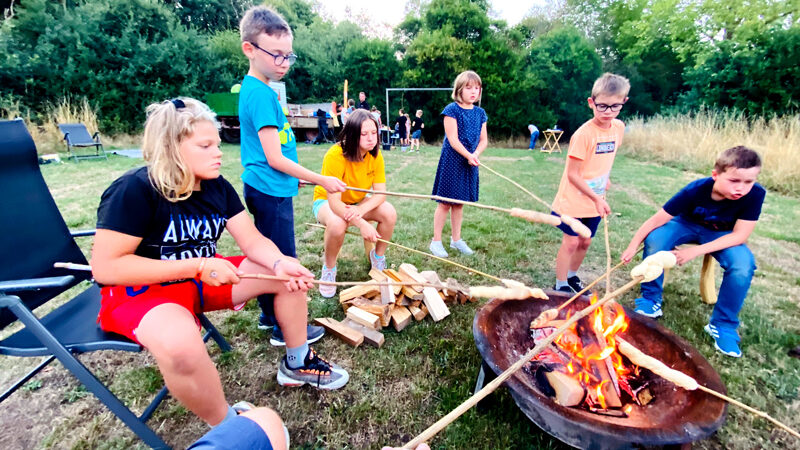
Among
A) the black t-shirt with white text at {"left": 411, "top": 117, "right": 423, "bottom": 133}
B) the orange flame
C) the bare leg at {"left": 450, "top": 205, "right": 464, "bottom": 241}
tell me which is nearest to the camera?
the orange flame

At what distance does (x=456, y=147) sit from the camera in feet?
12.9

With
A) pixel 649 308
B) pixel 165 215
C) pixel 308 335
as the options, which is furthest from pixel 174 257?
pixel 649 308

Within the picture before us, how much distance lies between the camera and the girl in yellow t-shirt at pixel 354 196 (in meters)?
3.08

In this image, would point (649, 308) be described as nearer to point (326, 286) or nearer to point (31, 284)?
point (326, 286)

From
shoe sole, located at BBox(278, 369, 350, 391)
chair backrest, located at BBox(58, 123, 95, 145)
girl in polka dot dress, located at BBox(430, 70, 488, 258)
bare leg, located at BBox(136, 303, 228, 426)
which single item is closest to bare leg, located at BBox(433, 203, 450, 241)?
girl in polka dot dress, located at BBox(430, 70, 488, 258)

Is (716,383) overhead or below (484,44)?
below

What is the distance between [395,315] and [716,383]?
188 cm

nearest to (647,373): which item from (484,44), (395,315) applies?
(395,315)

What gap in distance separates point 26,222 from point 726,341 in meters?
4.44

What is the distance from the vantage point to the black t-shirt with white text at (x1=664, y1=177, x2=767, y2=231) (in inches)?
105

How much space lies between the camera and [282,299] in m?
2.05

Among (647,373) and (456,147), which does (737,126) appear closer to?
(456,147)

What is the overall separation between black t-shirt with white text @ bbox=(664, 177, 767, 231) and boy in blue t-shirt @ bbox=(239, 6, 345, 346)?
8.83 ft

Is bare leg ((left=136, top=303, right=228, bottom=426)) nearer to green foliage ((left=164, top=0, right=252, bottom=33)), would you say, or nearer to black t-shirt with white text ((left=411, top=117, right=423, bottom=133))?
black t-shirt with white text ((left=411, top=117, right=423, bottom=133))
